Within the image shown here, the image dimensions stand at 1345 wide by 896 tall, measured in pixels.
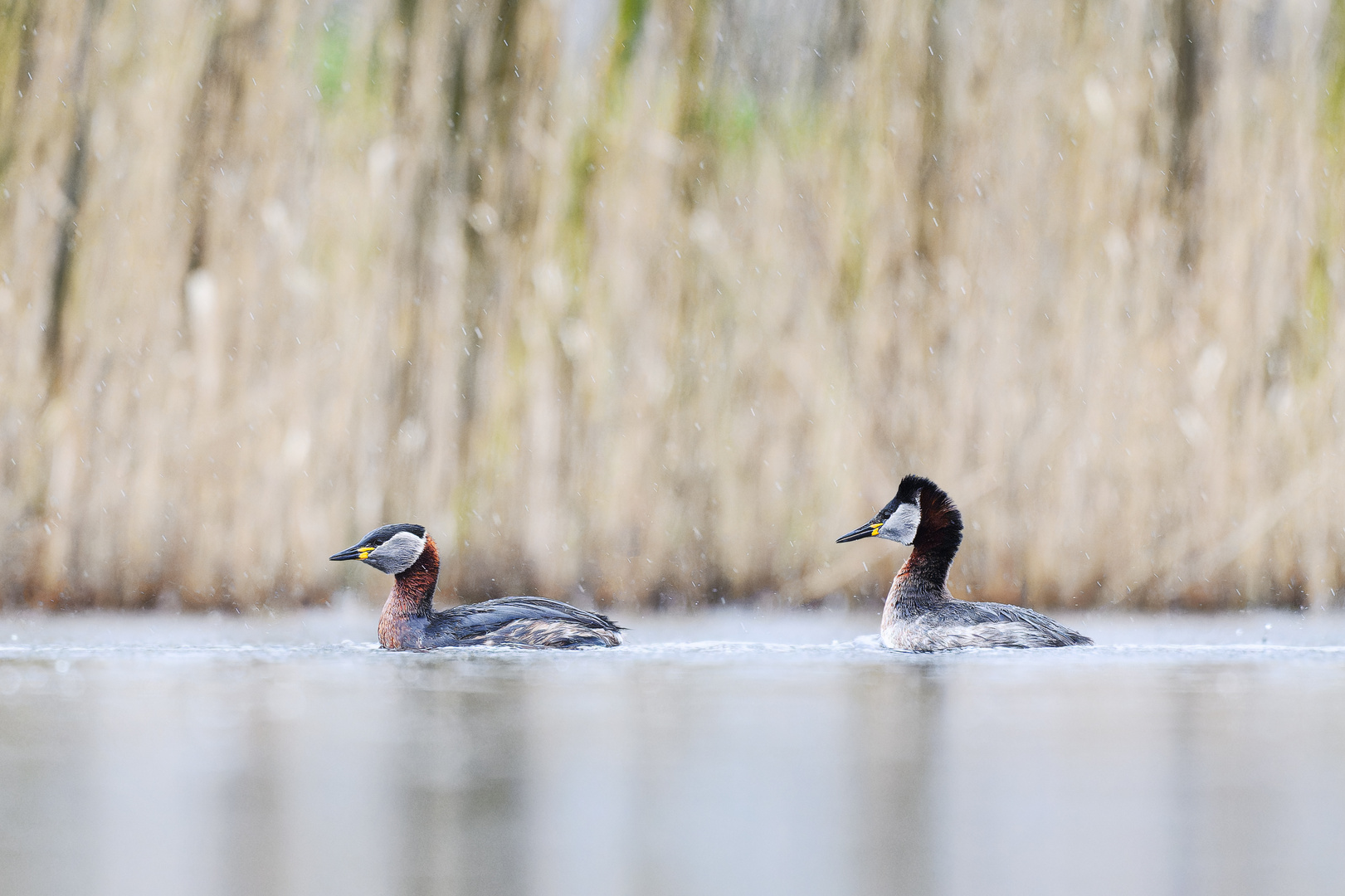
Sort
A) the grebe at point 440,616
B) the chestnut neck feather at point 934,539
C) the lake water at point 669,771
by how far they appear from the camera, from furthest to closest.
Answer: the chestnut neck feather at point 934,539, the grebe at point 440,616, the lake water at point 669,771

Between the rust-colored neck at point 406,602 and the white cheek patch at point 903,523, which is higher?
the white cheek patch at point 903,523

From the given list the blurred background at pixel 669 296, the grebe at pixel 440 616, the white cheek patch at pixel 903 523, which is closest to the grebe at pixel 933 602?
the white cheek patch at pixel 903 523

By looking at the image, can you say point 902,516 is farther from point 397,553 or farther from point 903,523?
point 397,553

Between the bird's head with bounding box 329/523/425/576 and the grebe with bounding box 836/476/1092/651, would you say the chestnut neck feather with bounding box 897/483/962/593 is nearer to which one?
the grebe with bounding box 836/476/1092/651

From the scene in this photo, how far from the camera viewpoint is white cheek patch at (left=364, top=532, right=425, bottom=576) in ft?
15.6

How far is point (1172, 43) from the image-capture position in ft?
18.1

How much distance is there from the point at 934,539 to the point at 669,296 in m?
1.35

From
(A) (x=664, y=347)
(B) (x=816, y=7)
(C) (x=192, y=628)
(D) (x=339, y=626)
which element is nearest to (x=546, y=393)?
(A) (x=664, y=347)

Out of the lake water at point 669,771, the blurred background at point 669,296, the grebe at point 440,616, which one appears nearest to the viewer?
the lake water at point 669,771

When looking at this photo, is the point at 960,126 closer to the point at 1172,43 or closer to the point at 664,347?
the point at 1172,43

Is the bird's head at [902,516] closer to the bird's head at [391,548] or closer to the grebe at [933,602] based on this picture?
the grebe at [933,602]

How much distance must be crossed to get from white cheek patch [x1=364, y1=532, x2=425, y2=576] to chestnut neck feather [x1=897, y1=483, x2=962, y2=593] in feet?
→ 5.47

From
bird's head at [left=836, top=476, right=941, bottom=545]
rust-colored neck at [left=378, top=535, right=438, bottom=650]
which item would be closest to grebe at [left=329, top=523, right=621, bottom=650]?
rust-colored neck at [left=378, top=535, right=438, bottom=650]

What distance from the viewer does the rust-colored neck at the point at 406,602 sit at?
4766 millimetres
